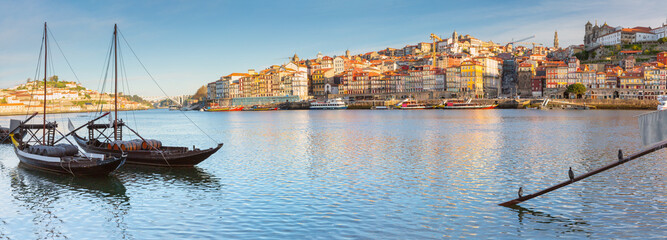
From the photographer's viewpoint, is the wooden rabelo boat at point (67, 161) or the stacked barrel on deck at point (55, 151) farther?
the stacked barrel on deck at point (55, 151)

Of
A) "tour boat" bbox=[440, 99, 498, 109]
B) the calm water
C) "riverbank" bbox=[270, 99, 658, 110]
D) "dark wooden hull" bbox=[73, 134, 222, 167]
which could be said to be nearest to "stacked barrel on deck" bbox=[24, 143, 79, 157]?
the calm water

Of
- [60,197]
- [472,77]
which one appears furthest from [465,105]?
[60,197]

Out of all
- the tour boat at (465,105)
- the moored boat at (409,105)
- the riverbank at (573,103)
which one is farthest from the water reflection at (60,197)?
the moored boat at (409,105)

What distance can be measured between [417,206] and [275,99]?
133052 millimetres

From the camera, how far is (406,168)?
20484mm

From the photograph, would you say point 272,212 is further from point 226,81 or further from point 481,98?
point 226,81

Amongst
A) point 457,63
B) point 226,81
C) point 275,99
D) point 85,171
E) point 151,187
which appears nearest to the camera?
point 151,187

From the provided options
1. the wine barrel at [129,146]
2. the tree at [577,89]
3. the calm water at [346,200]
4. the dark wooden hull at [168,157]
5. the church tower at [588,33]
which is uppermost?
the church tower at [588,33]

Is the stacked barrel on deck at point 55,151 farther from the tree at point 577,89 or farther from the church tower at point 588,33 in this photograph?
the church tower at point 588,33

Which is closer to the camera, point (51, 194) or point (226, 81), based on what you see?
point (51, 194)

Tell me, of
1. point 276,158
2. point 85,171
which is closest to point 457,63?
point 276,158

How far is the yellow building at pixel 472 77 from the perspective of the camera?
11556 centimetres

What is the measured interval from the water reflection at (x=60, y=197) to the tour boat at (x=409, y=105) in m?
101

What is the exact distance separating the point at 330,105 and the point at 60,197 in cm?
11445
